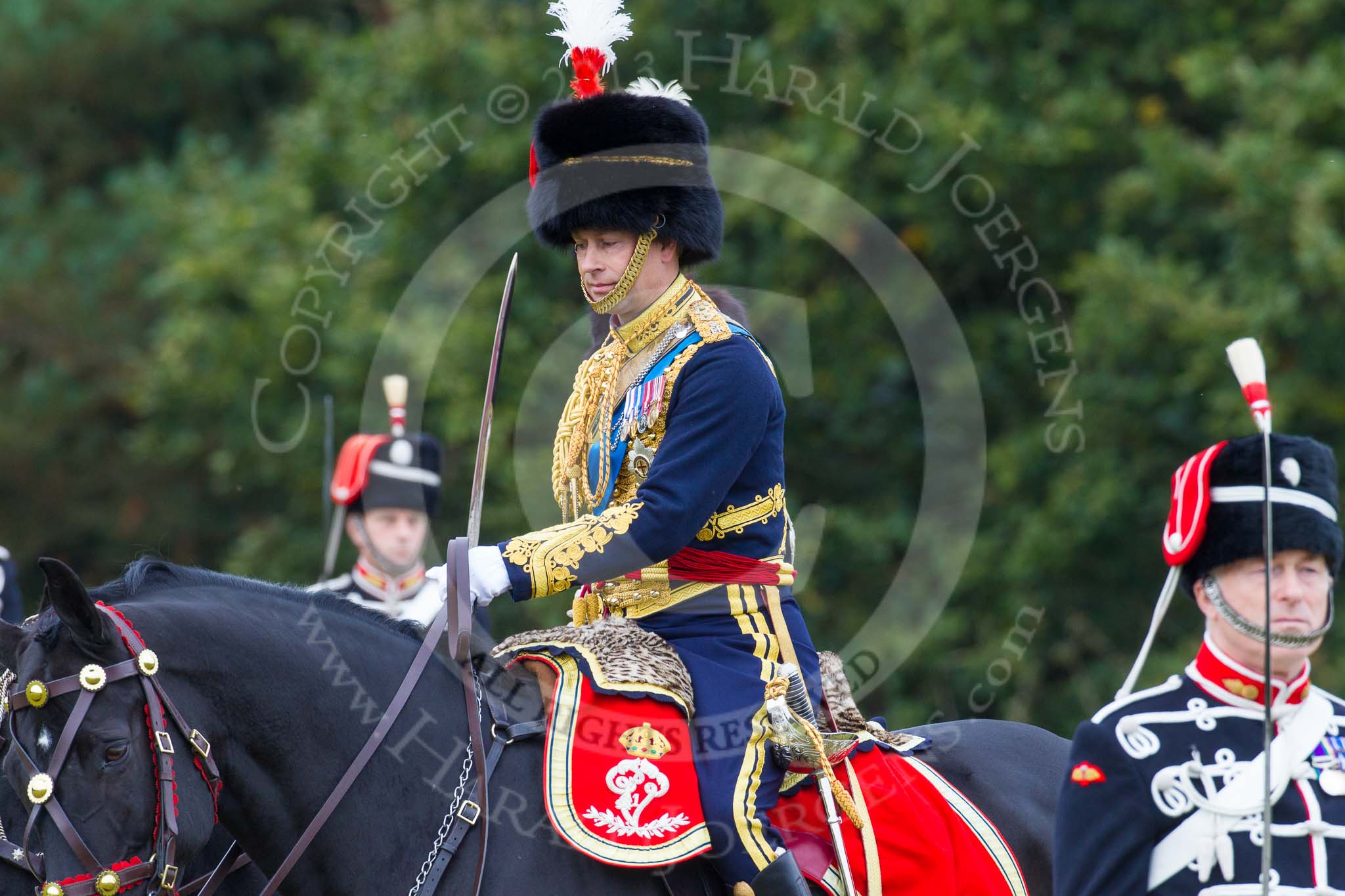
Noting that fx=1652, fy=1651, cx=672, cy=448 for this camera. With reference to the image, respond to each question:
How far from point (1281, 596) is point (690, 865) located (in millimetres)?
1535

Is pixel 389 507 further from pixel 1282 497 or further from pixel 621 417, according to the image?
pixel 1282 497

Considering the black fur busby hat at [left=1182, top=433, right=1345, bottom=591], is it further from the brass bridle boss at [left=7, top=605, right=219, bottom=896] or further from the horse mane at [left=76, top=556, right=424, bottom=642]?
the brass bridle boss at [left=7, top=605, right=219, bottom=896]

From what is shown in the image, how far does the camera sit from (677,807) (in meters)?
3.86

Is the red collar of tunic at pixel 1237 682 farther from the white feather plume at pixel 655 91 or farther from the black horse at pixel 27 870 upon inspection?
the black horse at pixel 27 870

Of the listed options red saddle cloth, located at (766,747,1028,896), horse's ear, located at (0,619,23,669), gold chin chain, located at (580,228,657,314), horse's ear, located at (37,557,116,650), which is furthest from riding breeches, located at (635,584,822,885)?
horse's ear, located at (0,619,23,669)

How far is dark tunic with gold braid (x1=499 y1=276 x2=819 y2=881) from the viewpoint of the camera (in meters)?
3.89

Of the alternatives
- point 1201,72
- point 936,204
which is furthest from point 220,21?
point 1201,72

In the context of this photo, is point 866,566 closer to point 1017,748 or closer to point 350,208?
point 350,208

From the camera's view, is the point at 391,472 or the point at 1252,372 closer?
the point at 1252,372

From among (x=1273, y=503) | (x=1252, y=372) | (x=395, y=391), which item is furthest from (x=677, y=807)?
(x=395, y=391)

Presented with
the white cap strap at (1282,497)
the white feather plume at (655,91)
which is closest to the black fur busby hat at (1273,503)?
the white cap strap at (1282,497)

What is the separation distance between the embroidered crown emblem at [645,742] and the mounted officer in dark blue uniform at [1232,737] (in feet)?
3.39

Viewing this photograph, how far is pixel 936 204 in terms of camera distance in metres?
10.9

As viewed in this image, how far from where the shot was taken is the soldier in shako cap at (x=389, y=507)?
791cm
